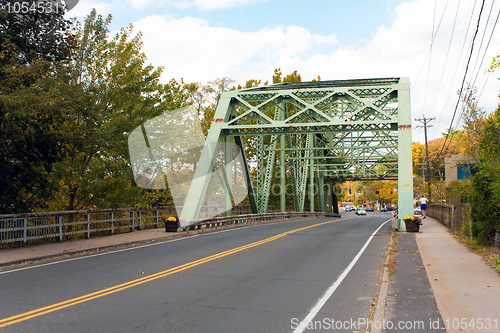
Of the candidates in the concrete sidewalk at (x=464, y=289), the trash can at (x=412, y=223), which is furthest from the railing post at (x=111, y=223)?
the trash can at (x=412, y=223)

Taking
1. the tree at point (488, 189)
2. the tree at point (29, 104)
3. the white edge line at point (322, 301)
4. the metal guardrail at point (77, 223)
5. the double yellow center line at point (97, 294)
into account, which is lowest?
the white edge line at point (322, 301)

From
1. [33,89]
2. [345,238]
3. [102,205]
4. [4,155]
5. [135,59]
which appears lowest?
[345,238]

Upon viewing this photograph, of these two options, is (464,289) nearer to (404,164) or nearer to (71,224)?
(71,224)

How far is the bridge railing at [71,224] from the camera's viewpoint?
1540 centimetres

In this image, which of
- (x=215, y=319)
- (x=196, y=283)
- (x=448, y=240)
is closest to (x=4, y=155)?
(x=196, y=283)

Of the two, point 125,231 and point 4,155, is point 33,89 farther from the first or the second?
point 125,231

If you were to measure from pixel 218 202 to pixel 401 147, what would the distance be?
2698cm

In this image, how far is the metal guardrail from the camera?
15.4m

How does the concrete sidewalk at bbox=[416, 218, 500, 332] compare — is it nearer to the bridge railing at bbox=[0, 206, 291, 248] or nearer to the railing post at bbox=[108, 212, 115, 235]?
the bridge railing at bbox=[0, 206, 291, 248]

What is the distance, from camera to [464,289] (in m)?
8.58

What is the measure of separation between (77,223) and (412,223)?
14709mm

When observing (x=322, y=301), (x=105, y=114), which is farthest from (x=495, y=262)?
(x=105, y=114)

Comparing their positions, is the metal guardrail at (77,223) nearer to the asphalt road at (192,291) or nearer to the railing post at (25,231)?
the railing post at (25,231)

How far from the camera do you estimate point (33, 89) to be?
1583 cm
